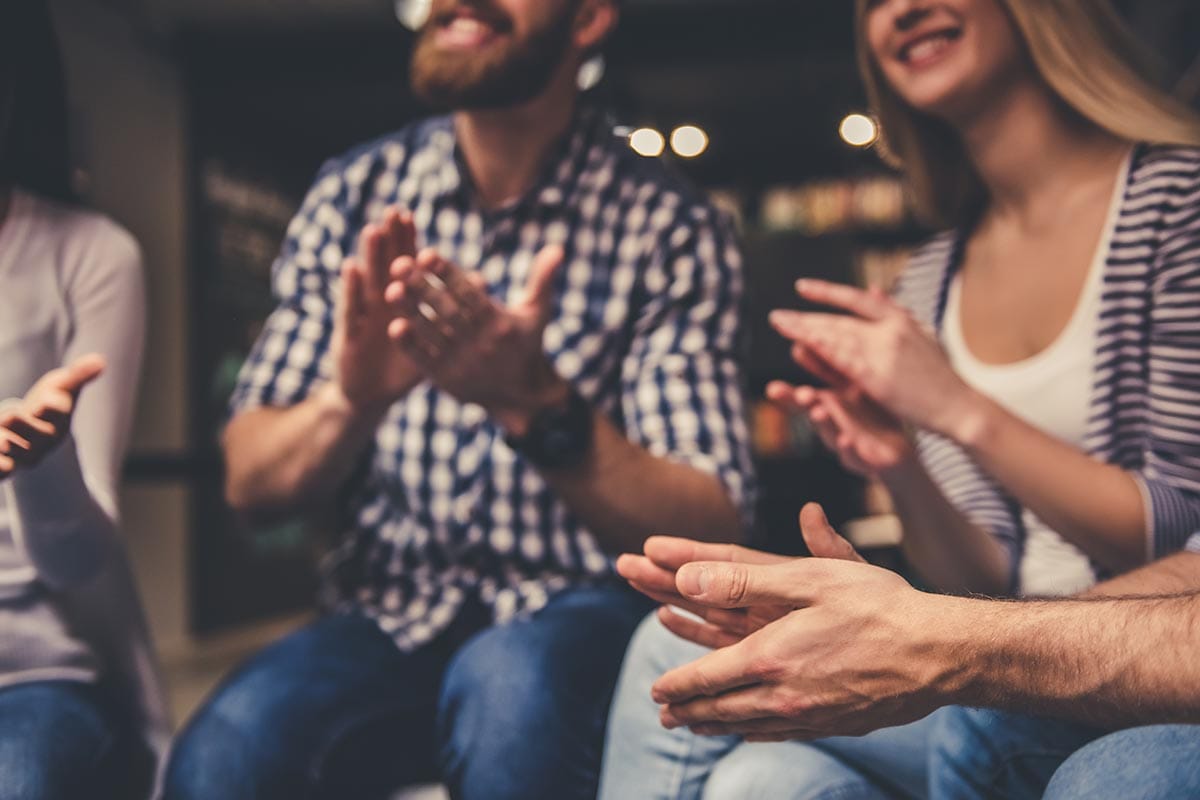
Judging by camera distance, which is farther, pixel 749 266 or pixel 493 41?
pixel 749 266

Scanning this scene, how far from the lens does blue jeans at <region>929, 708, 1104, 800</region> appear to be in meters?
0.67

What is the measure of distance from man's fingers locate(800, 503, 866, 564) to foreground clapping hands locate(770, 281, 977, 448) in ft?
0.84

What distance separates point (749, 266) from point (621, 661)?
1.64 feet

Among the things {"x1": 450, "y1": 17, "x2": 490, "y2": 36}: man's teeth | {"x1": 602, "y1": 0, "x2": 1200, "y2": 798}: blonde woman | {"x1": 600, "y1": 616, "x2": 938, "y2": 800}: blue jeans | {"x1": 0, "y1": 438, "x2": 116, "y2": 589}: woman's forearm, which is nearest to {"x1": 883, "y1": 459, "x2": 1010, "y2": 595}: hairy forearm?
{"x1": 602, "y1": 0, "x2": 1200, "y2": 798}: blonde woman

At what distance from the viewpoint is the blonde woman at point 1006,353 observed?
0.76 metres

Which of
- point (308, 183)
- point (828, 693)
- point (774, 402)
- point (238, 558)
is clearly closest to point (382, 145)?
point (308, 183)

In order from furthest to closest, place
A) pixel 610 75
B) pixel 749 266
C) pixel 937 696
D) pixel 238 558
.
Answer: pixel 238 558 < pixel 610 75 < pixel 749 266 < pixel 937 696

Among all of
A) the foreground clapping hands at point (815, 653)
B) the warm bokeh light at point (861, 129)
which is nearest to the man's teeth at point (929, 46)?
the warm bokeh light at point (861, 129)

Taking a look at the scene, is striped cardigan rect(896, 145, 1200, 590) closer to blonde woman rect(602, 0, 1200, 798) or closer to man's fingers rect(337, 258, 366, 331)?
blonde woman rect(602, 0, 1200, 798)

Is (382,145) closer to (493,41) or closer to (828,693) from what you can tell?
(493,41)

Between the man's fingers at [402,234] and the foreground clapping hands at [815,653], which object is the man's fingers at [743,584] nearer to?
the foreground clapping hands at [815,653]

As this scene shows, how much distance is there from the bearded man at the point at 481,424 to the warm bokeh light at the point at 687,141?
0.09 metres

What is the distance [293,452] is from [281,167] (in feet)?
3.46

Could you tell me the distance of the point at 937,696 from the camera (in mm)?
604
